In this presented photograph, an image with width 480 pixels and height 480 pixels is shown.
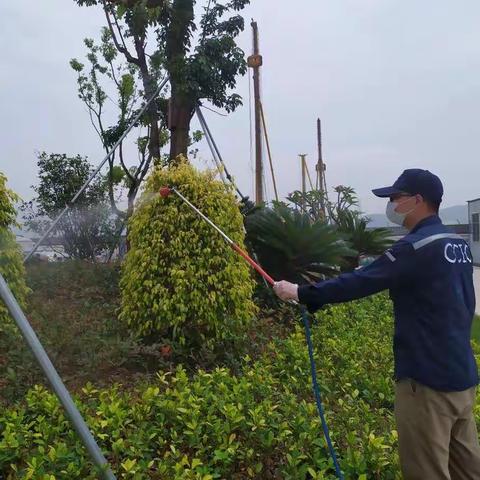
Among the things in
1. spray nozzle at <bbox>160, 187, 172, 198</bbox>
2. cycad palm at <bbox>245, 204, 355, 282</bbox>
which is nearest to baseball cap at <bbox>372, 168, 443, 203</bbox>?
spray nozzle at <bbox>160, 187, 172, 198</bbox>

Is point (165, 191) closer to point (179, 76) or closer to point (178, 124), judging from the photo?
point (179, 76)

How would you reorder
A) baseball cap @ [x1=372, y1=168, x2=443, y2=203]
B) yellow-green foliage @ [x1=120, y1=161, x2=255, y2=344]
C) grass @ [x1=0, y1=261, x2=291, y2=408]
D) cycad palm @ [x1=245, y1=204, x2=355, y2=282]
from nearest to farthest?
baseball cap @ [x1=372, y1=168, x2=443, y2=203] < grass @ [x1=0, y1=261, x2=291, y2=408] < yellow-green foliage @ [x1=120, y1=161, x2=255, y2=344] < cycad palm @ [x1=245, y1=204, x2=355, y2=282]

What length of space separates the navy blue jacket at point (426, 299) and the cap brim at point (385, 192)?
0.78 feet

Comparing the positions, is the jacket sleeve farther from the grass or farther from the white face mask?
the grass

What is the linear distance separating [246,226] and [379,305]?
2513 mm

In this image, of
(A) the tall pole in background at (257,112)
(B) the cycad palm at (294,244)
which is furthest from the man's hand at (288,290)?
(A) the tall pole in background at (257,112)

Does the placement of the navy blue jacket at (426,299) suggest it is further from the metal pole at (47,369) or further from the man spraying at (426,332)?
the metal pole at (47,369)

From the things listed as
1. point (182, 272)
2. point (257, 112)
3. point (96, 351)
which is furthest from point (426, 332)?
point (257, 112)

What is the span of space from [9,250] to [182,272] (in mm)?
1444

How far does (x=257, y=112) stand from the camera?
53.9ft

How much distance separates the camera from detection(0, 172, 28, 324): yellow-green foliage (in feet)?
16.4

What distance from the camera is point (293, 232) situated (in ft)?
22.1

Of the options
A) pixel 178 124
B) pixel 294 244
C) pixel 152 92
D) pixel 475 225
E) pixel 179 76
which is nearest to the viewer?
pixel 294 244

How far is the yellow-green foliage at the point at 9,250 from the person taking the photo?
4988 millimetres
